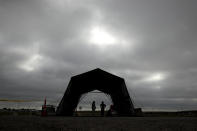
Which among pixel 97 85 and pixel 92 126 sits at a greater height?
pixel 97 85

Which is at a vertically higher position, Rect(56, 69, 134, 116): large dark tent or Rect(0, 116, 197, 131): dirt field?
Rect(56, 69, 134, 116): large dark tent

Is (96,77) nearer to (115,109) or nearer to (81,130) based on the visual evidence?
(115,109)

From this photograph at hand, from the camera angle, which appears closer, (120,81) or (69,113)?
(120,81)

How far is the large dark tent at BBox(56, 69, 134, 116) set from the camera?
2066 centimetres

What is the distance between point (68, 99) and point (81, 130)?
1674cm

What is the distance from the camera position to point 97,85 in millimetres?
25828

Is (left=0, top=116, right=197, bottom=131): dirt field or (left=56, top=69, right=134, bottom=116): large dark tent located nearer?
Result: (left=0, top=116, right=197, bottom=131): dirt field

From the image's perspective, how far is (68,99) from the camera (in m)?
21.9

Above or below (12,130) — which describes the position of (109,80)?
above

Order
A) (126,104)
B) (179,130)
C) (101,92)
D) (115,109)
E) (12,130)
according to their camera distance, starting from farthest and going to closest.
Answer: (101,92) → (115,109) → (126,104) → (179,130) → (12,130)

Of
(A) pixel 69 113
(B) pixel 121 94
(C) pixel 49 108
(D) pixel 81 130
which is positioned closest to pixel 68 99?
(A) pixel 69 113

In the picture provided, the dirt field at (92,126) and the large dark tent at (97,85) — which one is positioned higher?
the large dark tent at (97,85)

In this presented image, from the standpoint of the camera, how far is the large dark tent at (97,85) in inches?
813

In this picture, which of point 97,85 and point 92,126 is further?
point 97,85
